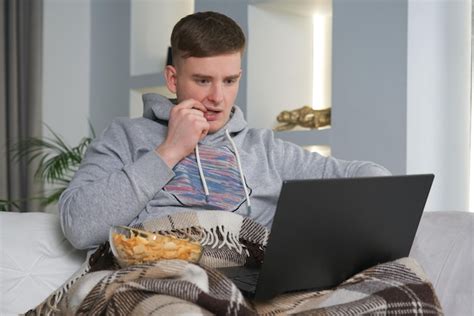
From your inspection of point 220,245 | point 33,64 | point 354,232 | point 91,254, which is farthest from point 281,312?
point 33,64

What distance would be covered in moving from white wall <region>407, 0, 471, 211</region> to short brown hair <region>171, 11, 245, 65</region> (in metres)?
1.13

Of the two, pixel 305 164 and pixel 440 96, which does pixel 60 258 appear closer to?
pixel 305 164

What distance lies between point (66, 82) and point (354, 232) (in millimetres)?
3302

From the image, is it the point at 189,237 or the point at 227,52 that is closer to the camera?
the point at 189,237

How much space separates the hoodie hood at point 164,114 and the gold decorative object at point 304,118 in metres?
1.30

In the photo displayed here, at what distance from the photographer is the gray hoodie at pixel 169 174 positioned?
1.58 meters

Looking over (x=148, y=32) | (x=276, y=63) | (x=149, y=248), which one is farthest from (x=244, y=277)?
(x=148, y=32)

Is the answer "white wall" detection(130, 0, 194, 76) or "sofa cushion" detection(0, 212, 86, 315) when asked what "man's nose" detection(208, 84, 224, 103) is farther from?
"white wall" detection(130, 0, 194, 76)

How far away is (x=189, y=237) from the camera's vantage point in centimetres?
149

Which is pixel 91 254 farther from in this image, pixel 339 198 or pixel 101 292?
pixel 339 198

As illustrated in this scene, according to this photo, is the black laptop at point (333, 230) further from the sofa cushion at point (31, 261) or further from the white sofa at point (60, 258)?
the sofa cushion at point (31, 261)

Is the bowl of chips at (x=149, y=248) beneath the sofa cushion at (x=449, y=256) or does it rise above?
above

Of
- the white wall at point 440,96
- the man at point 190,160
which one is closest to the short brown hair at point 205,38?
the man at point 190,160

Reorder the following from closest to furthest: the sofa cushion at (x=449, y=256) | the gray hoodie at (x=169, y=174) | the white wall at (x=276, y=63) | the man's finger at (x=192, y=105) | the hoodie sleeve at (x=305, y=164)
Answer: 1. the sofa cushion at (x=449, y=256)
2. the gray hoodie at (x=169, y=174)
3. the man's finger at (x=192, y=105)
4. the hoodie sleeve at (x=305, y=164)
5. the white wall at (x=276, y=63)
